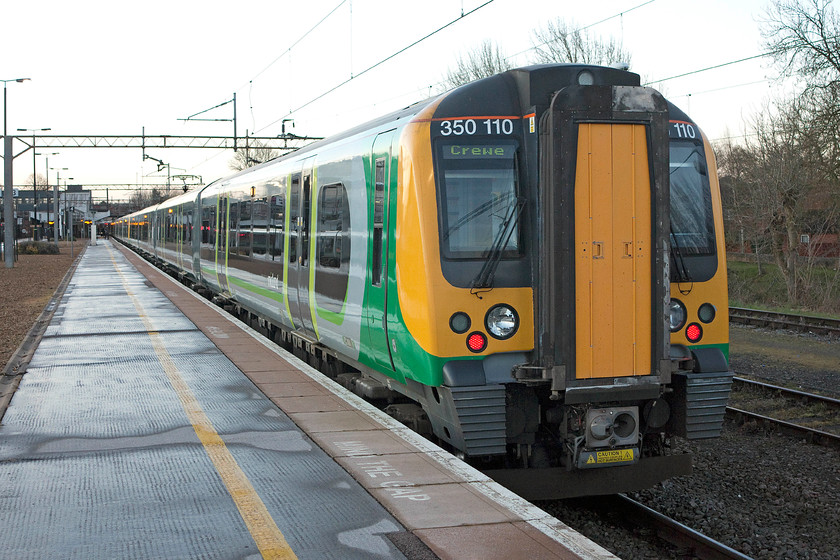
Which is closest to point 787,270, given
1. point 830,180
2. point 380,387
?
point 830,180

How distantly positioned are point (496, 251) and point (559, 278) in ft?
1.73

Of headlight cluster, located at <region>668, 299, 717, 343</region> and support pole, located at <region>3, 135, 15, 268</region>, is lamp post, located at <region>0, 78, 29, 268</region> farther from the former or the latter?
headlight cluster, located at <region>668, 299, 717, 343</region>

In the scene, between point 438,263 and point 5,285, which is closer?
point 438,263

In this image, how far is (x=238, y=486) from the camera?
18.6ft

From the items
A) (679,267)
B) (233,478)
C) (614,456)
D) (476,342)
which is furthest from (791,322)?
(233,478)

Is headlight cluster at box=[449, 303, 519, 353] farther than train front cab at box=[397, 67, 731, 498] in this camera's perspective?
Yes

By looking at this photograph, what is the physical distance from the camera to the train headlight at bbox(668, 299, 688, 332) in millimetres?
6766

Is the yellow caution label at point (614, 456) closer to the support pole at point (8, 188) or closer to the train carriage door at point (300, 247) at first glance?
the train carriage door at point (300, 247)

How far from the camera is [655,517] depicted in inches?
258

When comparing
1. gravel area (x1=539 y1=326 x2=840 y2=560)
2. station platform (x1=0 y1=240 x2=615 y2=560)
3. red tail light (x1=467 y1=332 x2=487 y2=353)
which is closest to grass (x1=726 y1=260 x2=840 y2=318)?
gravel area (x1=539 y1=326 x2=840 y2=560)

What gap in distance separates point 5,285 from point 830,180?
2841 centimetres

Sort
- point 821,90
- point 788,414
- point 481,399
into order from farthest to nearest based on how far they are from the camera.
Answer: point 821,90 < point 788,414 < point 481,399

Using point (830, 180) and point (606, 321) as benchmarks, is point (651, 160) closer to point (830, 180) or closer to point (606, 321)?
point (606, 321)

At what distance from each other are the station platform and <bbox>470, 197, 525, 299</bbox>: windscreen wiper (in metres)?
1.24
